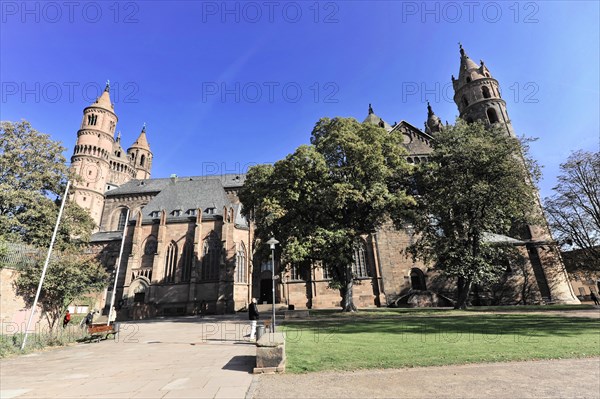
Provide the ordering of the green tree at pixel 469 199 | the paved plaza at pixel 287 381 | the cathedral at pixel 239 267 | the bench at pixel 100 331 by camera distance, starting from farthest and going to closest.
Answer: the cathedral at pixel 239 267
the green tree at pixel 469 199
the bench at pixel 100 331
the paved plaza at pixel 287 381

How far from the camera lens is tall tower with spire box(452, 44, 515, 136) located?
4616cm

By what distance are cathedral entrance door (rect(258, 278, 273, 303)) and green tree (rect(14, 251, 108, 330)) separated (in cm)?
2285

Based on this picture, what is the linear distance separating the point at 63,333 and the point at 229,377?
45.8ft

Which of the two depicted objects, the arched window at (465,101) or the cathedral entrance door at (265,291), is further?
the arched window at (465,101)

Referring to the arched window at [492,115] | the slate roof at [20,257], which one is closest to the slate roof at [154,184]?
the slate roof at [20,257]

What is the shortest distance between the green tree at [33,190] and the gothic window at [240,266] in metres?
17.0

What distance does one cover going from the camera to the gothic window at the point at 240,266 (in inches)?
1479

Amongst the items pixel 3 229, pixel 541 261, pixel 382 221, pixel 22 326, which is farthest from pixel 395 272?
pixel 3 229

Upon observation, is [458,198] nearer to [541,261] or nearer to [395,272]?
[395,272]

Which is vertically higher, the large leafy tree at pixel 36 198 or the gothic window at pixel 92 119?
the gothic window at pixel 92 119

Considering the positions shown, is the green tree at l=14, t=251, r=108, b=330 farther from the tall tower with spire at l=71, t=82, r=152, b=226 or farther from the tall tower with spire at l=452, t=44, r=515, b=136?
the tall tower with spire at l=452, t=44, r=515, b=136

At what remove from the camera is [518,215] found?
2494cm

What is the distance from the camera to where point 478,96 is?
4744 cm

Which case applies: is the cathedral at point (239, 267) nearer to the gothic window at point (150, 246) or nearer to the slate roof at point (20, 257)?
the gothic window at point (150, 246)
